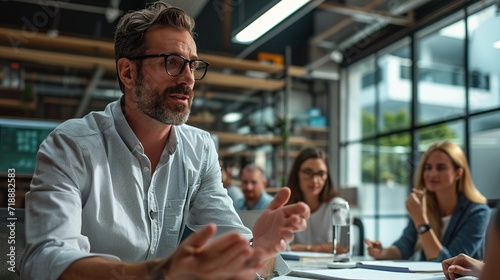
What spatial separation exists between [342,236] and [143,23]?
1.27 meters

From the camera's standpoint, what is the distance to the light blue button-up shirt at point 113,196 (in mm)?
968

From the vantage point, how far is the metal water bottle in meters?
2.00

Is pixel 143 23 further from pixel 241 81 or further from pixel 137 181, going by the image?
pixel 241 81

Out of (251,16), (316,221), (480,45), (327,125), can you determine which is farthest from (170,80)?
(327,125)

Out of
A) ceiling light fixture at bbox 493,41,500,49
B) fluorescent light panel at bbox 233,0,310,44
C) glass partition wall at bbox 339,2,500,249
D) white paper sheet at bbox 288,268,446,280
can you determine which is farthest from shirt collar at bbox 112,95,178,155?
ceiling light fixture at bbox 493,41,500,49

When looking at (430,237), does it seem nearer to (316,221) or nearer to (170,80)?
(316,221)

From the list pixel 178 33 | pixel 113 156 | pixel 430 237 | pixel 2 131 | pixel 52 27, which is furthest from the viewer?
pixel 52 27

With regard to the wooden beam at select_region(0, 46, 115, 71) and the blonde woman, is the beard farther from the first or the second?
the wooden beam at select_region(0, 46, 115, 71)

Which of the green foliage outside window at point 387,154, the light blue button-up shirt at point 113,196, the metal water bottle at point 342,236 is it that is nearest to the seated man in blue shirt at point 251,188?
the metal water bottle at point 342,236

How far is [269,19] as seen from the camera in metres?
2.84

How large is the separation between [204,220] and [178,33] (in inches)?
20.2

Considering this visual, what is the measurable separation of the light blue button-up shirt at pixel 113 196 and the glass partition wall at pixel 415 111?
284 cm

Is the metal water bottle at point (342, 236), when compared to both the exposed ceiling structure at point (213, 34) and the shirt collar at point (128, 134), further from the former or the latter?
the exposed ceiling structure at point (213, 34)

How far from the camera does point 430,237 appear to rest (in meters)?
2.29
